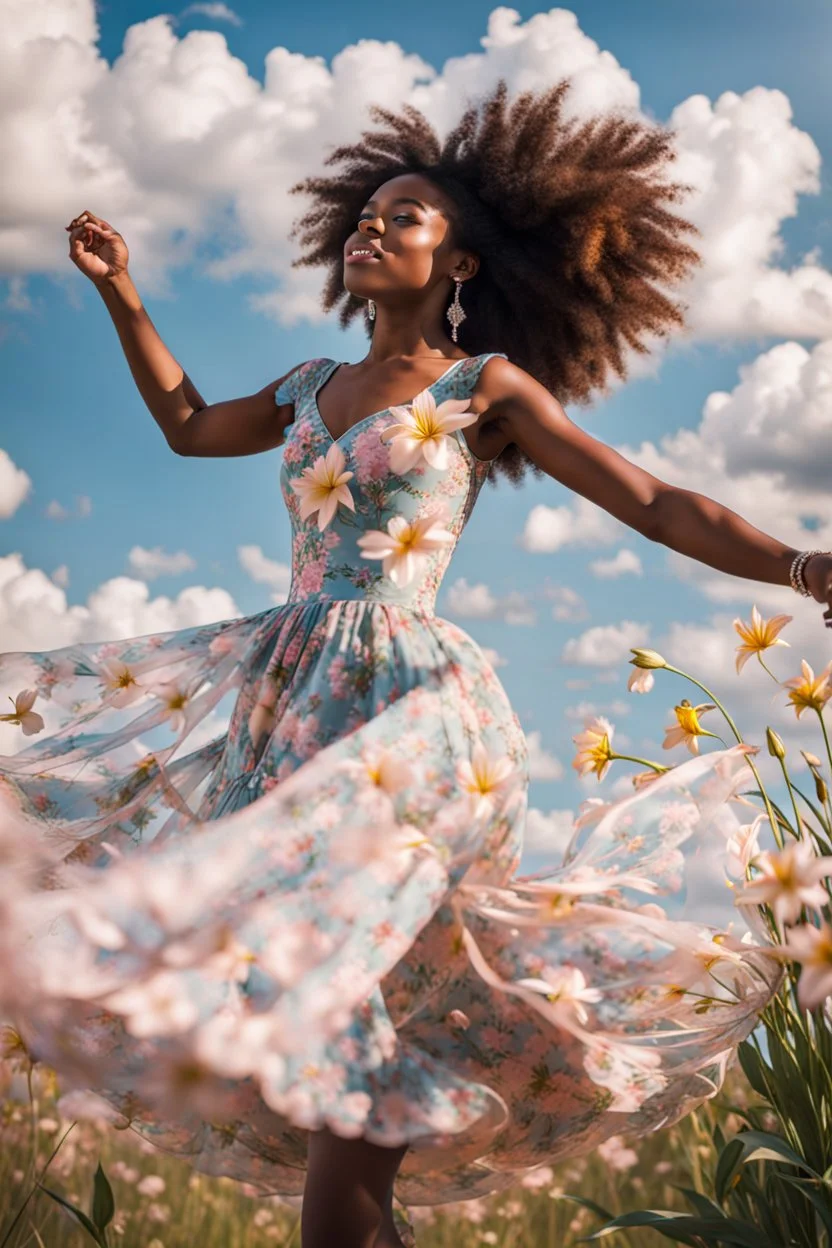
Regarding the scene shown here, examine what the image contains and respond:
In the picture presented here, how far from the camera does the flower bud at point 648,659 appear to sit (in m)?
2.18

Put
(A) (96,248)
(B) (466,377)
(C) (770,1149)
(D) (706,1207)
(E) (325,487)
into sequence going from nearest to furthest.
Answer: (C) (770,1149), (D) (706,1207), (E) (325,487), (B) (466,377), (A) (96,248)

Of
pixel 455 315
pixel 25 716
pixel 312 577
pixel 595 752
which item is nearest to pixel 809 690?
pixel 595 752

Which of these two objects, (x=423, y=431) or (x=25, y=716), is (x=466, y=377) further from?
(x=25, y=716)

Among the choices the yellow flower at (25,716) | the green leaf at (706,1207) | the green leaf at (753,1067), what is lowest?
the green leaf at (706,1207)

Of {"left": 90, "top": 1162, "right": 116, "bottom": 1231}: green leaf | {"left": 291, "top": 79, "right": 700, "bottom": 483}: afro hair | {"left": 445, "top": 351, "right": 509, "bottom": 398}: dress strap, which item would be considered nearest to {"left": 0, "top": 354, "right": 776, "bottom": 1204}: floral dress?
{"left": 445, "top": 351, "right": 509, "bottom": 398}: dress strap

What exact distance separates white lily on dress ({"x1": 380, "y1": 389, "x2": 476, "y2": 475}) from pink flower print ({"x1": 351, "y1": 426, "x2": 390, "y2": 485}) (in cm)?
8

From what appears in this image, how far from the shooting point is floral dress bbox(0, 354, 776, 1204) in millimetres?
1575

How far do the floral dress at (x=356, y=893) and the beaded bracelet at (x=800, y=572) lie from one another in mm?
315

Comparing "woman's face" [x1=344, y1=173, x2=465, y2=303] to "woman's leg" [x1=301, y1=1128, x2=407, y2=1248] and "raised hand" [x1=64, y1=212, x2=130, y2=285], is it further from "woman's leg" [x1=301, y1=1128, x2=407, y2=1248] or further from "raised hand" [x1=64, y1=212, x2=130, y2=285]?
"woman's leg" [x1=301, y1=1128, x2=407, y2=1248]

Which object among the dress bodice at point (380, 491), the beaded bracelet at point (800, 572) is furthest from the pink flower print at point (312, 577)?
the beaded bracelet at point (800, 572)

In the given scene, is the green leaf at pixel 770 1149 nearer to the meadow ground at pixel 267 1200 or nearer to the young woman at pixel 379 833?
the young woman at pixel 379 833

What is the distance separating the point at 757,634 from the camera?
217 cm

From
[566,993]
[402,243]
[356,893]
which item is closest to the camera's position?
[356,893]

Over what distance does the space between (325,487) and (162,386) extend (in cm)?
76
